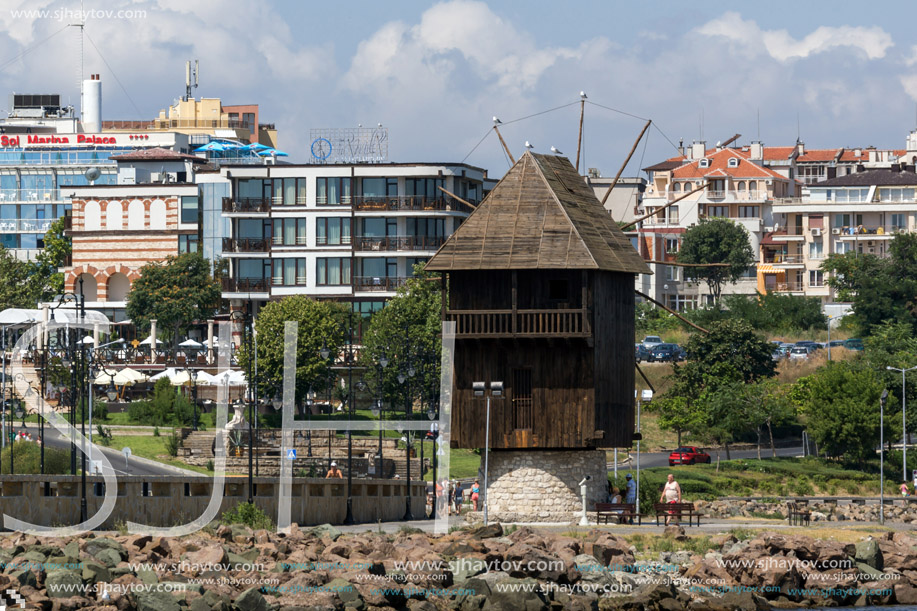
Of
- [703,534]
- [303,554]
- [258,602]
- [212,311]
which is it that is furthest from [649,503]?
[212,311]

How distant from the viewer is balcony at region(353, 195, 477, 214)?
10769 centimetres

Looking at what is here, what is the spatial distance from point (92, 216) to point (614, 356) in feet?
249

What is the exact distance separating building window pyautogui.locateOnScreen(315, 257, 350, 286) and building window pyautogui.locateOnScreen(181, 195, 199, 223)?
62.9ft

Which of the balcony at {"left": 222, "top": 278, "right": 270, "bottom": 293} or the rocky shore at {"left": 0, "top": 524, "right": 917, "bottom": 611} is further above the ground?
the balcony at {"left": 222, "top": 278, "right": 270, "bottom": 293}

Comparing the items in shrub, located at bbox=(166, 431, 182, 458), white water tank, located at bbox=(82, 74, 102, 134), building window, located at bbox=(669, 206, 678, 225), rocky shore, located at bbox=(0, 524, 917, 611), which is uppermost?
white water tank, located at bbox=(82, 74, 102, 134)

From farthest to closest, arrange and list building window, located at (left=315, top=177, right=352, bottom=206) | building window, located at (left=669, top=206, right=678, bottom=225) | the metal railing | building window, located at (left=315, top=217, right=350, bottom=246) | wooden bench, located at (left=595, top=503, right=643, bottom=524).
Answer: building window, located at (left=669, top=206, right=678, bottom=225) → the metal railing → building window, located at (left=315, top=177, right=352, bottom=206) → building window, located at (left=315, top=217, right=350, bottom=246) → wooden bench, located at (left=595, top=503, right=643, bottom=524)

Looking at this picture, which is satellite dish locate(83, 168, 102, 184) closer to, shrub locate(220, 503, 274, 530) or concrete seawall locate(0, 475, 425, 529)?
concrete seawall locate(0, 475, 425, 529)

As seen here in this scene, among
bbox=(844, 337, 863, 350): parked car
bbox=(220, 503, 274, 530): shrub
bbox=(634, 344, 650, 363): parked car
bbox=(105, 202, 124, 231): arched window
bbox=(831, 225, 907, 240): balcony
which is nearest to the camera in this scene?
bbox=(220, 503, 274, 530): shrub

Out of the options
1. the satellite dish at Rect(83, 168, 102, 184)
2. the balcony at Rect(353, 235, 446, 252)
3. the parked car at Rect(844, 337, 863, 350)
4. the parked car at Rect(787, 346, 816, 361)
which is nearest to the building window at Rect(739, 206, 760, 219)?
the parked car at Rect(844, 337, 863, 350)

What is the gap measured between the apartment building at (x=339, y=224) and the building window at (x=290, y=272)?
7cm

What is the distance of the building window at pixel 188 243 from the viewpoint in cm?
12494

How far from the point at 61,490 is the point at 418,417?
41.7 meters

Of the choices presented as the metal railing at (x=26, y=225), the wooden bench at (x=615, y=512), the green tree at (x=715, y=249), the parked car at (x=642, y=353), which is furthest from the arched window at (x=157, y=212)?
the wooden bench at (x=615, y=512)

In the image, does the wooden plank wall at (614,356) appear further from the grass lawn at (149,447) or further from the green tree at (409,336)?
the green tree at (409,336)
